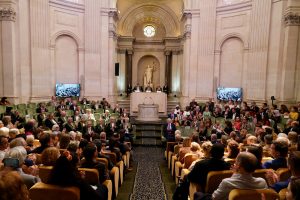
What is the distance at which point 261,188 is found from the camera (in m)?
2.69

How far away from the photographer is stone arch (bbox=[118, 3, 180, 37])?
21906mm

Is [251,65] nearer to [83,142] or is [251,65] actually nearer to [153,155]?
[153,155]

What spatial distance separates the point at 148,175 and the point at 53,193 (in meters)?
4.64

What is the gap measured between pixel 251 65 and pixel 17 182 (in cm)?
1466

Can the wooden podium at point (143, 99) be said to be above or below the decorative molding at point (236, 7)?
below

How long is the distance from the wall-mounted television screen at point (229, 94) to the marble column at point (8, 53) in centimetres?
1143

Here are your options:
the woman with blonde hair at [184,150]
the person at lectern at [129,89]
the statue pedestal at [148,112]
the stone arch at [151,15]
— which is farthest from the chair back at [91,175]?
the stone arch at [151,15]

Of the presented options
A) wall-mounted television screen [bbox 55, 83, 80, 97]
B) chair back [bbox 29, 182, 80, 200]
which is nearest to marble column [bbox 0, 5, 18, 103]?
wall-mounted television screen [bbox 55, 83, 80, 97]

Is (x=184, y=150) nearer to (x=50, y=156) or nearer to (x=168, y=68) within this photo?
(x=50, y=156)

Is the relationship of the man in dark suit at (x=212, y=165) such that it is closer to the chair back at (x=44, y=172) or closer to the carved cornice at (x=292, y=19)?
the chair back at (x=44, y=172)

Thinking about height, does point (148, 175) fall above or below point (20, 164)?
below

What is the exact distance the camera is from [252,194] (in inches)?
99.5

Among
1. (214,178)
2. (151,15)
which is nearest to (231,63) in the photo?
(151,15)

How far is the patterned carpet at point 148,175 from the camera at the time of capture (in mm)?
5519
